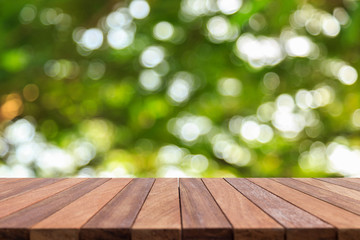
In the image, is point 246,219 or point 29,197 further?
point 29,197

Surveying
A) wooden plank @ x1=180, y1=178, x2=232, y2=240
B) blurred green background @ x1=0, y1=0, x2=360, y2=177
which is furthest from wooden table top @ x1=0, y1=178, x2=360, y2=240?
blurred green background @ x1=0, y1=0, x2=360, y2=177

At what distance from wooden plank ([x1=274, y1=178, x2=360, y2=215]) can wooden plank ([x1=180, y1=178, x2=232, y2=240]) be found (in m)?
0.32

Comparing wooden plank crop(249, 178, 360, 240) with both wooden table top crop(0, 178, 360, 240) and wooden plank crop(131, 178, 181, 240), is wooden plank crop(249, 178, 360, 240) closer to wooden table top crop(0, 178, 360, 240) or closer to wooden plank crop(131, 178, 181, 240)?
wooden table top crop(0, 178, 360, 240)

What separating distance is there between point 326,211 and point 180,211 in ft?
1.13

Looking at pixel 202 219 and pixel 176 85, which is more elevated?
pixel 176 85

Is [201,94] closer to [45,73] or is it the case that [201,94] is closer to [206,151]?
[206,151]

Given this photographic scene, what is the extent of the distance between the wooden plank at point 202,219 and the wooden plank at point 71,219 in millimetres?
207

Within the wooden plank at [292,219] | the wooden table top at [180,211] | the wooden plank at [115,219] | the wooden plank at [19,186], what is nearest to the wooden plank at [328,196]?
the wooden table top at [180,211]

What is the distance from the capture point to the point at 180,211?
90 cm

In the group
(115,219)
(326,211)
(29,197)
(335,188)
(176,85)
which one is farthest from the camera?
(176,85)

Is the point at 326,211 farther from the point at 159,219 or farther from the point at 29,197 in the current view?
the point at 29,197

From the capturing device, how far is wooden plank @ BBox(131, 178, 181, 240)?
749 millimetres

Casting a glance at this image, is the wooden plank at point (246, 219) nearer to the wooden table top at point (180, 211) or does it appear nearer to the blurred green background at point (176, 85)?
the wooden table top at point (180, 211)

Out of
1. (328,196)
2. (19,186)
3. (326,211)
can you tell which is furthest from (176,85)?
(326,211)
